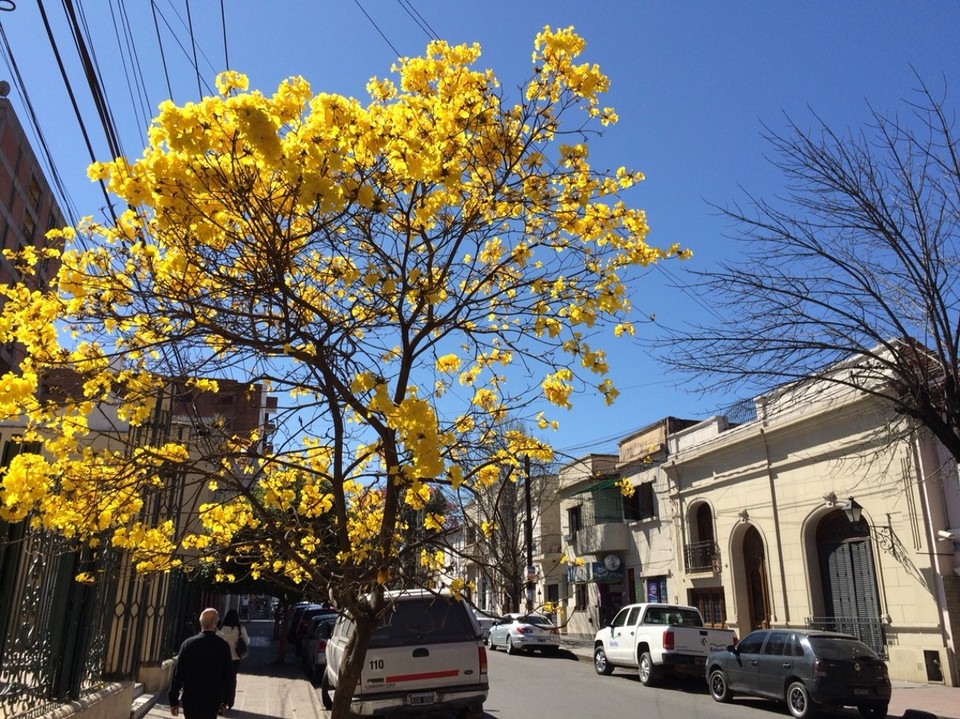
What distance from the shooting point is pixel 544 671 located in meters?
20.0

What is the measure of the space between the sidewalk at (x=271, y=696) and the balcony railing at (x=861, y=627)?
492 inches

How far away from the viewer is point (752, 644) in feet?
47.2

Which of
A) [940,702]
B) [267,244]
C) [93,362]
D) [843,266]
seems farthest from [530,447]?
[940,702]

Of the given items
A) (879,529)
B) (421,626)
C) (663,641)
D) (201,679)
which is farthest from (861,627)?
(201,679)

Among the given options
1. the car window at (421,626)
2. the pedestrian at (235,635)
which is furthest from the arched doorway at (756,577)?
the pedestrian at (235,635)

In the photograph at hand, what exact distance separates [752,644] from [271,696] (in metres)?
8.73

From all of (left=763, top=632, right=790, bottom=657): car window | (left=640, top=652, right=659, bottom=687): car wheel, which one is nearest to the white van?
(left=763, top=632, right=790, bottom=657): car window

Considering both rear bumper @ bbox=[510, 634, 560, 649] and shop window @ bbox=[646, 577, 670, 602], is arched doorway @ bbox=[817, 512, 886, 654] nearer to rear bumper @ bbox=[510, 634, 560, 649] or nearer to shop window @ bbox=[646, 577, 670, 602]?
shop window @ bbox=[646, 577, 670, 602]

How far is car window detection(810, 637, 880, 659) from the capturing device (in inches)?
488

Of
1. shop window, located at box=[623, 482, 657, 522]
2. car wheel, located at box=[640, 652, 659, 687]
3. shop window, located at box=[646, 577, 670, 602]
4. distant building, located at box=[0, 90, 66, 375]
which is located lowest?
car wheel, located at box=[640, 652, 659, 687]

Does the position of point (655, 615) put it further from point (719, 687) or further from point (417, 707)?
point (417, 707)

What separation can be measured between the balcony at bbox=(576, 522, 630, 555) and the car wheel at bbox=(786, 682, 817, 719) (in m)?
17.8

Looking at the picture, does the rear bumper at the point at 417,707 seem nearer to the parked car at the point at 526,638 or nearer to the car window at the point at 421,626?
the car window at the point at 421,626

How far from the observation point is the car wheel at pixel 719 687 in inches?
576
